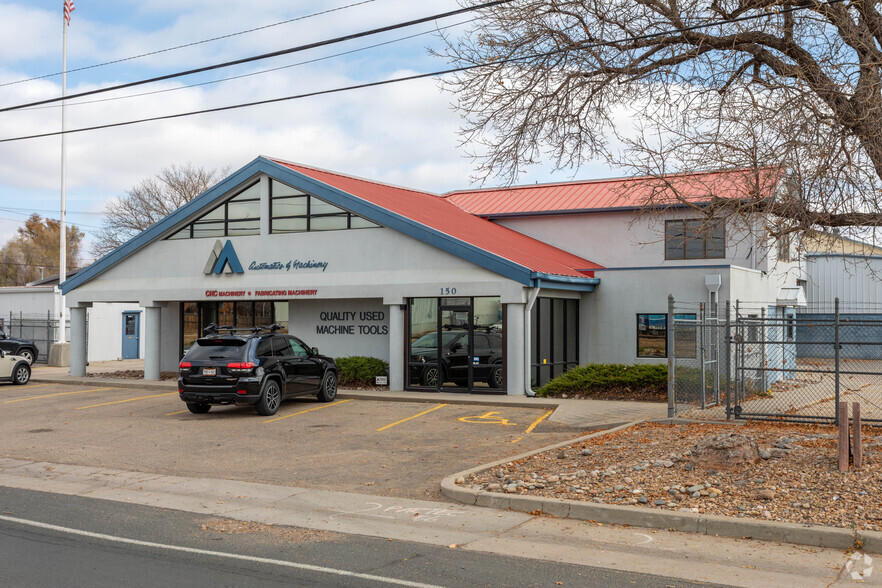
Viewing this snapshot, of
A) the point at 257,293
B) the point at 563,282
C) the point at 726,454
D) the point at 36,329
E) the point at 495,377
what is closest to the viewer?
the point at 726,454

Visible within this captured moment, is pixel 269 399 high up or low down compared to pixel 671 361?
down

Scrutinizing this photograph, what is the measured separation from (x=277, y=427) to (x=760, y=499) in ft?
31.8

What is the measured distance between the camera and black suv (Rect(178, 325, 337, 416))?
16.6 m

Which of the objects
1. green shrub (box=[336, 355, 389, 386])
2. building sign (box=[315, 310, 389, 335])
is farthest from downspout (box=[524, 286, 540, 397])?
building sign (box=[315, 310, 389, 335])

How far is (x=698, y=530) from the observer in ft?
26.7

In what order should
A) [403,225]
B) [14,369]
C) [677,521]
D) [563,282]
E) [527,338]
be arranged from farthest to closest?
[14,369] < [403,225] < [563,282] < [527,338] < [677,521]

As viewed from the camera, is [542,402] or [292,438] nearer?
[292,438]

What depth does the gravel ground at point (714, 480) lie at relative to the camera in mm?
8422

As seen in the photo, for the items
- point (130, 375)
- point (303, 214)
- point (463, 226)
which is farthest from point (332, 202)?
point (130, 375)

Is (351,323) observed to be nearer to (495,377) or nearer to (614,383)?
(495,377)

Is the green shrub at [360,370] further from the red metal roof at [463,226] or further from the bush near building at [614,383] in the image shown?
the bush near building at [614,383]

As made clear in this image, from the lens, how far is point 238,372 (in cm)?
1664

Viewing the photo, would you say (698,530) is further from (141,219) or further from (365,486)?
(141,219)

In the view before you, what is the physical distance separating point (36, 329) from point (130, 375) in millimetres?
11088
